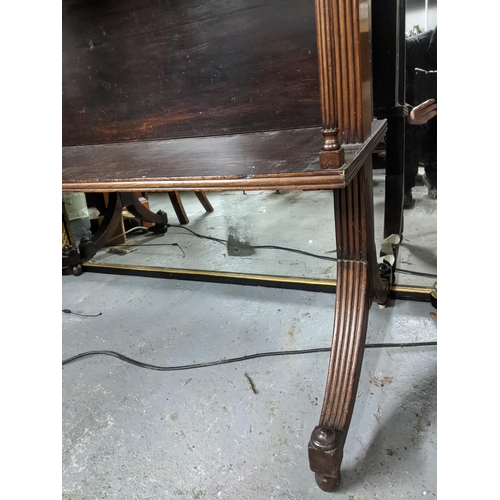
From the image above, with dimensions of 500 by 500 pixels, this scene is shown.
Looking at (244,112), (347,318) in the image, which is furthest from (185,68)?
(347,318)

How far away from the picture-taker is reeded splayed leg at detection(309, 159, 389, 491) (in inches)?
29.3

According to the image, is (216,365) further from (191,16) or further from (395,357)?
(191,16)

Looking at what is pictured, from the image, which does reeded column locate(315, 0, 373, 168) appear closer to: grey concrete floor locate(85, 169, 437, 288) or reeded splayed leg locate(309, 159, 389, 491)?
reeded splayed leg locate(309, 159, 389, 491)

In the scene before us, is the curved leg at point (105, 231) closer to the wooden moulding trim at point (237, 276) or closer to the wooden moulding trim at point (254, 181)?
the wooden moulding trim at point (237, 276)

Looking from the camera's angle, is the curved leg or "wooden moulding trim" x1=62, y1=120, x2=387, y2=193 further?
the curved leg

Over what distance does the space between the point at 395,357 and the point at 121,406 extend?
744 mm

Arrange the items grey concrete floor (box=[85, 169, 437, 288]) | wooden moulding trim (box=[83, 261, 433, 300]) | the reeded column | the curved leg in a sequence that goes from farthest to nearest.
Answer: the curved leg → grey concrete floor (box=[85, 169, 437, 288]) → wooden moulding trim (box=[83, 261, 433, 300]) → the reeded column

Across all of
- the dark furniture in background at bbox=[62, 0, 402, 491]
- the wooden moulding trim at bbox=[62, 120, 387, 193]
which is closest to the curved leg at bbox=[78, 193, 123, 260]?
the dark furniture in background at bbox=[62, 0, 402, 491]

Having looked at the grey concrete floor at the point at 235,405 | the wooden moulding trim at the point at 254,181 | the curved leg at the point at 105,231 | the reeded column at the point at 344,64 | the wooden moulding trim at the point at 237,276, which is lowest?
the grey concrete floor at the point at 235,405

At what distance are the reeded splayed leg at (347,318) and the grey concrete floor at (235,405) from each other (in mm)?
95

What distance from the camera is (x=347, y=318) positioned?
89 centimetres

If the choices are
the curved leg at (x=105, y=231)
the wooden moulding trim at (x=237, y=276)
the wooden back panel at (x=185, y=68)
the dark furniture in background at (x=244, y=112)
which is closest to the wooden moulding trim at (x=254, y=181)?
the dark furniture in background at (x=244, y=112)

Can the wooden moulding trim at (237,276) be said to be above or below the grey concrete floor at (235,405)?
above

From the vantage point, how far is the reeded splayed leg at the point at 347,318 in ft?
2.44
